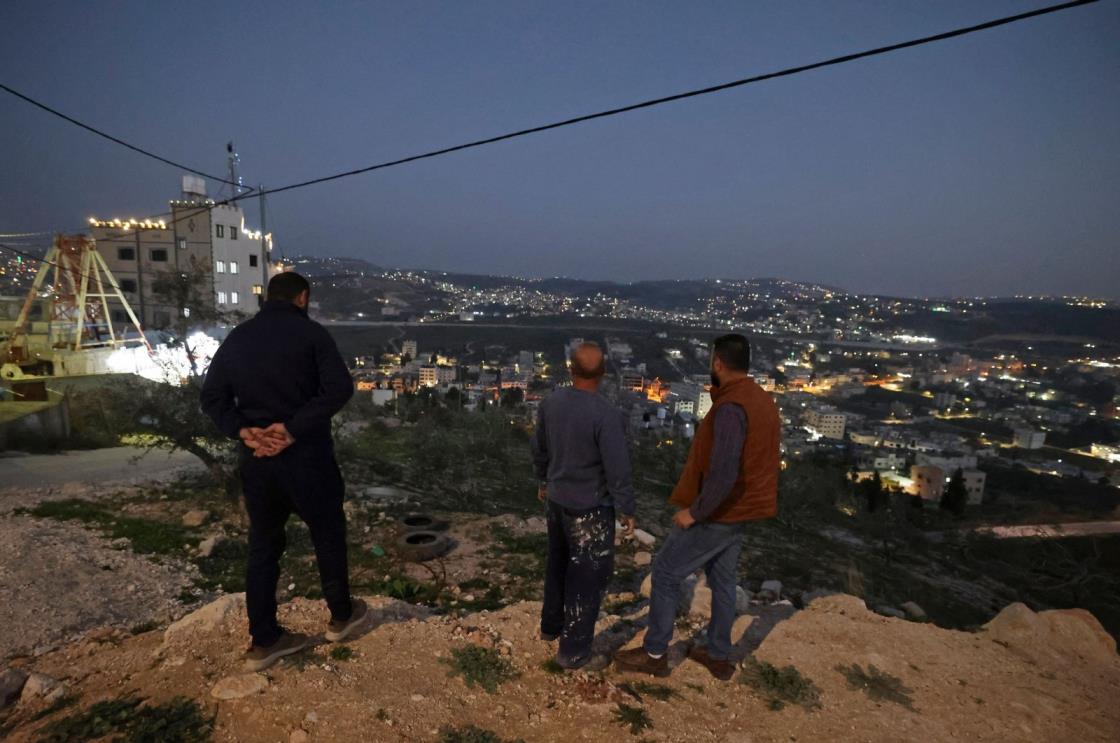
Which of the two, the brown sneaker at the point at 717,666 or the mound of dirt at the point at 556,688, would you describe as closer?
the mound of dirt at the point at 556,688

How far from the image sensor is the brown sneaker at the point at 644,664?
3393 mm

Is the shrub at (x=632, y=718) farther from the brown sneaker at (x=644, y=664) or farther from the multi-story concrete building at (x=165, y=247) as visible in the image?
the multi-story concrete building at (x=165, y=247)

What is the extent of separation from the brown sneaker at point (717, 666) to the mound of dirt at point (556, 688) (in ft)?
0.15

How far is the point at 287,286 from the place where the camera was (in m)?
3.04

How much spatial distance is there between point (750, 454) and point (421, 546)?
17.0 ft

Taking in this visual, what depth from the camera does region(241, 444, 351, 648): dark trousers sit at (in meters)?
2.87

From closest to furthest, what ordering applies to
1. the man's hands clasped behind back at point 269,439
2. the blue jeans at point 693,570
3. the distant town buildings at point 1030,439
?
the man's hands clasped behind back at point 269,439 → the blue jeans at point 693,570 → the distant town buildings at point 1030,439

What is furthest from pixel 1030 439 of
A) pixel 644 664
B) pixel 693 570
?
pixel 644 664

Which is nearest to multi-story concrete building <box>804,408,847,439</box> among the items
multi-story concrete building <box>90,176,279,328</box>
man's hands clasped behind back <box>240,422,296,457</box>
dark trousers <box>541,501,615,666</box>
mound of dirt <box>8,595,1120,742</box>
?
multi-story concrete building <box>90,176,279,328</box>

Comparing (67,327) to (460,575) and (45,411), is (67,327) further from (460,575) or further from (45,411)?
(460,575)

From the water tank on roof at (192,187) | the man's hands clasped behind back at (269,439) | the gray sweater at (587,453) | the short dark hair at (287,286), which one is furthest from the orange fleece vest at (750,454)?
the water tank on roof at (192,187)

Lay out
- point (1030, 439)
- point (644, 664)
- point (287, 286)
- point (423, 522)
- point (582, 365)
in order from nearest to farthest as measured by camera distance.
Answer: point (287, 286), point (582, 365), point (644, 664), point (423, 522), point (1030, 439)

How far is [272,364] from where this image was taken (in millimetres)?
2836

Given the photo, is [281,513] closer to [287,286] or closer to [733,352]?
[287,286]
